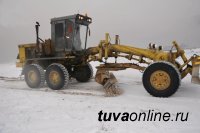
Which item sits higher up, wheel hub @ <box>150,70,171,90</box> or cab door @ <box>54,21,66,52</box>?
cab door @ <box>54,21,66,52</box>

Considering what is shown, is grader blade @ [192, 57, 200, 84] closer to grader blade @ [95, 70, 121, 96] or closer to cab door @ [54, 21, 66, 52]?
grader blade @ [95, 70, 121, 96]

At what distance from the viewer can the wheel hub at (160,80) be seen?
24.9 ft

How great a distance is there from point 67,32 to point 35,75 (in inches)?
102

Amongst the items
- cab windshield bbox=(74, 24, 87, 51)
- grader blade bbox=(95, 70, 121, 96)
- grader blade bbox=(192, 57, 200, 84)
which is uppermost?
cab windshield bbox=(74, 24, 87, 51)

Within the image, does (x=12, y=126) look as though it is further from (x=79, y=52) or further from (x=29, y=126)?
(x=79, y=52)

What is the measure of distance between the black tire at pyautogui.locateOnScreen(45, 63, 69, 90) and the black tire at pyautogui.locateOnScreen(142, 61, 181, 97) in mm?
3728

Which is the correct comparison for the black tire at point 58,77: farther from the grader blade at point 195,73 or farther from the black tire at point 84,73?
the grader blade at point 195,73

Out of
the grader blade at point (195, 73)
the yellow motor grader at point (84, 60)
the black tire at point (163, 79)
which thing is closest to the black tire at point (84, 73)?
the yellow motor grader at point (84, 60)

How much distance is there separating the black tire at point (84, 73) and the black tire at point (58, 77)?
6.67 feet

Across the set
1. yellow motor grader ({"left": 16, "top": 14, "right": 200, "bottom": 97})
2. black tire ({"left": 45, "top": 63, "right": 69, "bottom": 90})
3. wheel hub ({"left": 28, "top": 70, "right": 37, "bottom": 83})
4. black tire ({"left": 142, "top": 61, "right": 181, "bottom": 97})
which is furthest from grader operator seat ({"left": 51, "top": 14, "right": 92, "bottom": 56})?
black tire ({"left": 142, "top": 61, "right": 181, "bottom": 97})

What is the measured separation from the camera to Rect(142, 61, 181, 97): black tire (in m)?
7.45

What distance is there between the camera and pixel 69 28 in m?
10.6

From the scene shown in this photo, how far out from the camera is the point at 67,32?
35.1ft

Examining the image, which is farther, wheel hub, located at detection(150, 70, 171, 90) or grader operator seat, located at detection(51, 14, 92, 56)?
grader operator seat, located at detection(51, 14, 92, 56)
